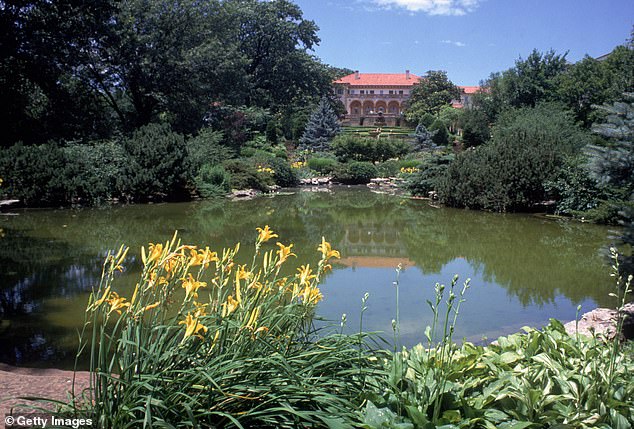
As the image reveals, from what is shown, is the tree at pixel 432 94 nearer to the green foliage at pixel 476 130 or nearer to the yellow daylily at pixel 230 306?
the green foliage at pixel 476 130

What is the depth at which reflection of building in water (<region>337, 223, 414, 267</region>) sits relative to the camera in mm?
9234

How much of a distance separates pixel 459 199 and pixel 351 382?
1566 centimetres

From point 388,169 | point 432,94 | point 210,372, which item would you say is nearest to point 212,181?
point 388,169

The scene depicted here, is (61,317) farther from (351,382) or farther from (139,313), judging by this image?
(351,382)

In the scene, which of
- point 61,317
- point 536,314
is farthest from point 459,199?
point 61,317

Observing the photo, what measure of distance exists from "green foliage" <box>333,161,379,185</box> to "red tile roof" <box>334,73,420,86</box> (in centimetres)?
5418

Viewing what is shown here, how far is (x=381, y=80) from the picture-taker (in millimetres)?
83062

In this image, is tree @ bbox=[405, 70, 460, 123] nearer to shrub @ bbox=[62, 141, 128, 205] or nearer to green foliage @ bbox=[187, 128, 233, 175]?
green foliage @ bbox=[187, 128, 233, 175]

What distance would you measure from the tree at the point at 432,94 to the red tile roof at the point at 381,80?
14.5 meters

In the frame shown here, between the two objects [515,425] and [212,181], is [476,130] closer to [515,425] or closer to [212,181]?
[212,181]

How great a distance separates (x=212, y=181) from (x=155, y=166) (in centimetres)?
326

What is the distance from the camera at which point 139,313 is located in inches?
98.2

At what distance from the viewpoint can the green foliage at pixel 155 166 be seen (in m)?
17.8

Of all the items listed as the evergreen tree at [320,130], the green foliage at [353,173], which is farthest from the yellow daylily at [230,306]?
the evergreen tree at [320,130]
